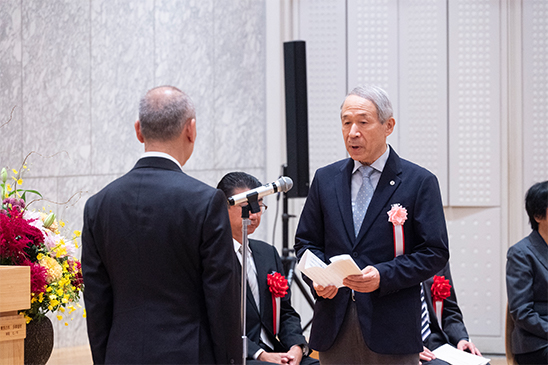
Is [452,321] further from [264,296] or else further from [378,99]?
[378,99]

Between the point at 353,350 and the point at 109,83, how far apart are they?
10.1ft

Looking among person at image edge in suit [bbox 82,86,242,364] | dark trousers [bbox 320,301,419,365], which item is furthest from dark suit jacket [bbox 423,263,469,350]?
person at image edge in suit [bbox 82,86,242,364]

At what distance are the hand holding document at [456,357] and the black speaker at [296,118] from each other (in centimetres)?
159

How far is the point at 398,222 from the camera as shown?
211 centimetres

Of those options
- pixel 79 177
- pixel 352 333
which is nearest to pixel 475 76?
pixel 79 177

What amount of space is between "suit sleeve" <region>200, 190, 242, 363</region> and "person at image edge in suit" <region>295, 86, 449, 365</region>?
409 millimetres

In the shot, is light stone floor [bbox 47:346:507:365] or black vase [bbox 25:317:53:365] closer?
black vase [bbox 25:317:53:365]

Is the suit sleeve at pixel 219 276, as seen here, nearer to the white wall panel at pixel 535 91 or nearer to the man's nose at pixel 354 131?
the man's nose at pixel 354 131

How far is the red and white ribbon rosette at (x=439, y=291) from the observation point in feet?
10.2

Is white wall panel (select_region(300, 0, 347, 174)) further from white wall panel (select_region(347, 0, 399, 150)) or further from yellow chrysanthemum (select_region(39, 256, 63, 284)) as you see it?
yellow chrysanthemum (select_region(39, 256, 63, 284))

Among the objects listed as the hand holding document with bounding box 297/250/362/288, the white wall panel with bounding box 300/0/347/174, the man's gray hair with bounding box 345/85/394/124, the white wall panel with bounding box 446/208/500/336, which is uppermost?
the white wall panel with bounding box 300/0/347/174

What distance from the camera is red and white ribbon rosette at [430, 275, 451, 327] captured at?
3.09 meters

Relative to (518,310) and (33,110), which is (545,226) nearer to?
(518,310)

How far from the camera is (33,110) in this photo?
4031mm
